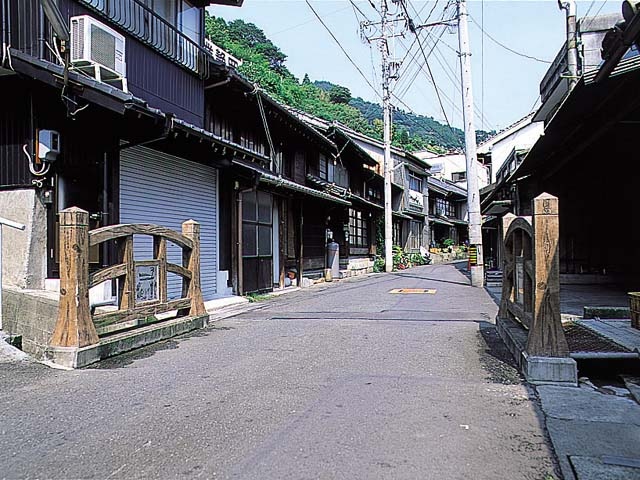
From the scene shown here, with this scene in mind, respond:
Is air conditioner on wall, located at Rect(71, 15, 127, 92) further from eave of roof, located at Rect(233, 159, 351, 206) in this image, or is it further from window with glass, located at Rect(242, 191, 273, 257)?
window with glass, located at Rect(242, 191, 273, 257)

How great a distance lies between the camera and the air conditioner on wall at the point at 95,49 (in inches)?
309

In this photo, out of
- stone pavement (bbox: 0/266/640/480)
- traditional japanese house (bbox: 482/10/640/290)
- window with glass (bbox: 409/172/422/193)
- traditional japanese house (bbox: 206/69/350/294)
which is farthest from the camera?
window with glass (bbox: 409/172/422/193)

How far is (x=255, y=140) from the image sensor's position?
14734 millimetres

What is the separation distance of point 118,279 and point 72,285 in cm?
102

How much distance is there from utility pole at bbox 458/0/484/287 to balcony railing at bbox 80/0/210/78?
8.98 m

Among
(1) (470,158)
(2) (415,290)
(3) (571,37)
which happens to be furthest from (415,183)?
(3) (571,37)

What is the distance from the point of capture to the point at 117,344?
6.31 m

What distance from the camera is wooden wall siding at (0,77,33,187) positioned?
299 inches

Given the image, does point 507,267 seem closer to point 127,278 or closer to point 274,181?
point 127,278

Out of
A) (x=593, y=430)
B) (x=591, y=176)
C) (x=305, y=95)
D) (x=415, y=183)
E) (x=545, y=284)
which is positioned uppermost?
(x=305, y=95)

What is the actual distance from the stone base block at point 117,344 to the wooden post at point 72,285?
101 mm

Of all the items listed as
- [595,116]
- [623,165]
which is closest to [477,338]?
[595,116]

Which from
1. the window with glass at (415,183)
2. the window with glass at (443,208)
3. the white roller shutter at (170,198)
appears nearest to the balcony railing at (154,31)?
the white roller shutter at (170,198)

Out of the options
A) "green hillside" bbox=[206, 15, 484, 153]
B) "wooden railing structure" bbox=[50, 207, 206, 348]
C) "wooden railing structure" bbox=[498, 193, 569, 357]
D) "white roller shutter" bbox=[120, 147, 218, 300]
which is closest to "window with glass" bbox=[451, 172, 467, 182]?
"green hillside" bbox=[206, 15, 484, 153]
